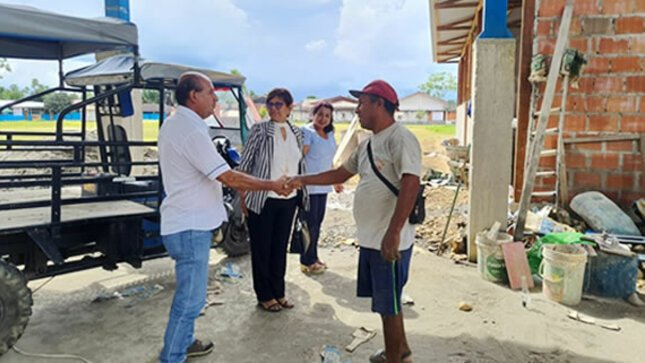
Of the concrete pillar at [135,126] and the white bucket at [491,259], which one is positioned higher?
the concrete pillar at [135,126]

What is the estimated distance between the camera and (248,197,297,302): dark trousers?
3.96 m

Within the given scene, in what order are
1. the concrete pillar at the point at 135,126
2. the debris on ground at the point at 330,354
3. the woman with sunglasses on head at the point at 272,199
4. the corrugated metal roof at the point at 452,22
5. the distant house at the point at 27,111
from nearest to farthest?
the debris on ground at the point at 330,354 < the woman with sunglasses on head at the point at 272,199 < the concrete pillar at the point at 135,126 < the corrugated metal roof at the point at 452,22 < the distant house at the point at 27,111

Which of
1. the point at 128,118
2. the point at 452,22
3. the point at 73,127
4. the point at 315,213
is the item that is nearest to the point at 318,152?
the point at 315,213

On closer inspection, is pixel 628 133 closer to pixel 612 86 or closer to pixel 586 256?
pixel 612 86

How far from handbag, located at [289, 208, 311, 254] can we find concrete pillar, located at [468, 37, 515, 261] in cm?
212

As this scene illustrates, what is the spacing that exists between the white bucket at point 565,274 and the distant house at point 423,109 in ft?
247

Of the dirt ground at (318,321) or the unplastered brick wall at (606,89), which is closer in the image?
the dirt ground at (318,321)

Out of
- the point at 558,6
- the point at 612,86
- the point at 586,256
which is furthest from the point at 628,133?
the point at 586,256

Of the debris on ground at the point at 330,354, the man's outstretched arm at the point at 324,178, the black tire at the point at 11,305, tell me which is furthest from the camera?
the man's outstretched arm at the point at 324,178

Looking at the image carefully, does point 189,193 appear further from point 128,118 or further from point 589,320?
point 128,118

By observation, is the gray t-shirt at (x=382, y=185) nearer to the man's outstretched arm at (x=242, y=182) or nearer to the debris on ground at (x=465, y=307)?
the man's outstretched arm at (x=242, y=182)

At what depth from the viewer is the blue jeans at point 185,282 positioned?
2840mm

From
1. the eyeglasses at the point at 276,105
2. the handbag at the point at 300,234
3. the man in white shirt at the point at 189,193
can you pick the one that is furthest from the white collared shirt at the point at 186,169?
the handbag at the point at 300,234

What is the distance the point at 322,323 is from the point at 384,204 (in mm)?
1597
